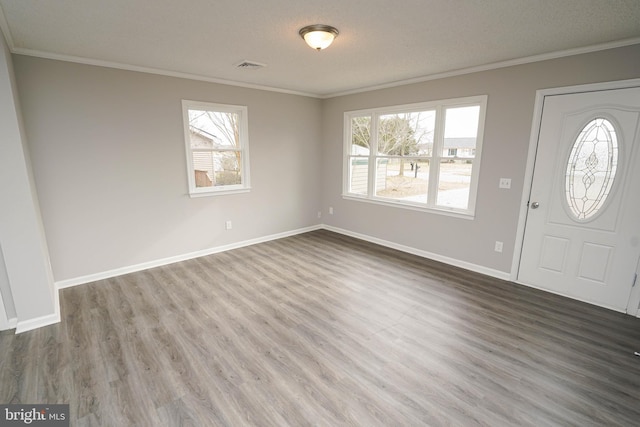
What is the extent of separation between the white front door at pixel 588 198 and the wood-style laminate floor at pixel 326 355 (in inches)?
12.0

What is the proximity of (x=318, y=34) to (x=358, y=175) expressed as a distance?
10.3 ft

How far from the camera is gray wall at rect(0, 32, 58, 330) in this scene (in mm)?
2342

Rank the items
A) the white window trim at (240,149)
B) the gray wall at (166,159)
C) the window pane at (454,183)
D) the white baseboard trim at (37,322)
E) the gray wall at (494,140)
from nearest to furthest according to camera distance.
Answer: the white baseboard trim at (37,322) → the gray wall at (494,140) → the gray wall at (166,159) → the window pane at (454,183) → the white window trim at (240,149)

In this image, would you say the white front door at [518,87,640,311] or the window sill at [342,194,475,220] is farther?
the window sill at [342,194,475,220]

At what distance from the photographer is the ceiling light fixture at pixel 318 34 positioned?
2.41m

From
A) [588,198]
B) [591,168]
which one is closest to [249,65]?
[591,168]

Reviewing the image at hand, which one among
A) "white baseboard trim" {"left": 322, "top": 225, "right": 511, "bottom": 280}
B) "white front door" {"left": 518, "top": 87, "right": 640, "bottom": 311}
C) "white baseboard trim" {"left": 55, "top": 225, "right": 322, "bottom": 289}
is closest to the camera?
"white front door" {"left": 518, "top": 87, "right": 640, "bottom": 311}

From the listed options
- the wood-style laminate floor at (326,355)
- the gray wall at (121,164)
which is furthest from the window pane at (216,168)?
the wood-style laminate floor at (326,355)

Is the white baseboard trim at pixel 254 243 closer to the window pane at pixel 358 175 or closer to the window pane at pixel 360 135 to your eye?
the window pane at pixel 358 175

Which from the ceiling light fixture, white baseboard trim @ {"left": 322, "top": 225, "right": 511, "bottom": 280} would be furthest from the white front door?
the ceiling light fixture

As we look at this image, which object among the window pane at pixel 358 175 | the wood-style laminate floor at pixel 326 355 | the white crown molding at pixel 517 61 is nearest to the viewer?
the wood-style laminate floor at pixel 326 355

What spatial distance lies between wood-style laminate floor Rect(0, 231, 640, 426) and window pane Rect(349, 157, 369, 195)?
2162 millimetres

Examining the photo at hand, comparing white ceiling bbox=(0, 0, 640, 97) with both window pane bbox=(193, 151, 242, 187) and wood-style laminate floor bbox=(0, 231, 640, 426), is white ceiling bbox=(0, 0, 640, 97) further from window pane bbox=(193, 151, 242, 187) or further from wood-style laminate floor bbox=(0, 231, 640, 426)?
wood-style laminate floor bbox=(0, 231, 640, 426)

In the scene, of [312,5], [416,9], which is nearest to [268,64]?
[312,5]
